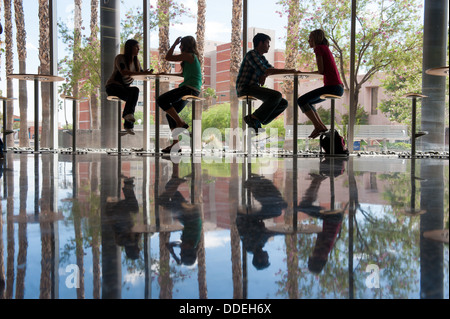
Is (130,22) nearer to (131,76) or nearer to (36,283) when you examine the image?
(131,76)

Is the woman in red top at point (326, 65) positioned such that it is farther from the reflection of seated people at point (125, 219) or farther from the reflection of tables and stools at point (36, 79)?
→ the reflection of seated people at point (125, 219)

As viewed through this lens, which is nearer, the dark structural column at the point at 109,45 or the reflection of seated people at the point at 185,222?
the reflection of seated people at the point at 185,222

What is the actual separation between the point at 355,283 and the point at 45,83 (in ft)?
27.5

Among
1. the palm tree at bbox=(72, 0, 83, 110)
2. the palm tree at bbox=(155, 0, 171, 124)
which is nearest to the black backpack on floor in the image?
the palm tree at bbox=(155, 0, 171, 124)

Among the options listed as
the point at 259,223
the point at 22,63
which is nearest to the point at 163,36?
the point at 22,63

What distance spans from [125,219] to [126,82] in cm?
466

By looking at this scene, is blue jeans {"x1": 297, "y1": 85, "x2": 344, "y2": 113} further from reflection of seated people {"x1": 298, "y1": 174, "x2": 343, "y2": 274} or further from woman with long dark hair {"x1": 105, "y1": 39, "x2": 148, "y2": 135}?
reflection of seated people {"x1": 298, "y1": 174, "x2": 343, "y2": 274}

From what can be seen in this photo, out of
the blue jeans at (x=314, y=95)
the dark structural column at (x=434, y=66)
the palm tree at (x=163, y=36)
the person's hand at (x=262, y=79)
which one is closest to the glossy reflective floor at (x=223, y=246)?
the person's hand at (x=262, y=79)

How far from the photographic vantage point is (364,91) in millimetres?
7289

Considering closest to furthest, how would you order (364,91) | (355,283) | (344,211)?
(355,283), (344,211), (364,91)

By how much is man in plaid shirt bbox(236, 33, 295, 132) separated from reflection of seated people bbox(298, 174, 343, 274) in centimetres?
312

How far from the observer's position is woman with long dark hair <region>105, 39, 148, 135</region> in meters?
5.55

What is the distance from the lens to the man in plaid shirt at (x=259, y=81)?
16.0 feet
